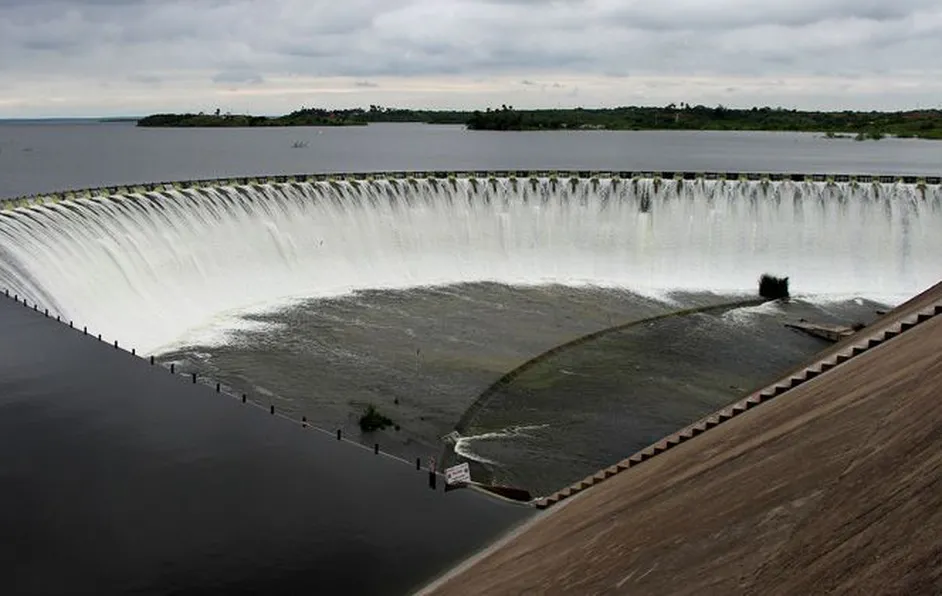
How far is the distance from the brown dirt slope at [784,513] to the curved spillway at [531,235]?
26.6 meters

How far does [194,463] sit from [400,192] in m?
33.1

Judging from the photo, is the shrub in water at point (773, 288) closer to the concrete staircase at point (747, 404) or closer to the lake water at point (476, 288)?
the lake water at point (476, 288)

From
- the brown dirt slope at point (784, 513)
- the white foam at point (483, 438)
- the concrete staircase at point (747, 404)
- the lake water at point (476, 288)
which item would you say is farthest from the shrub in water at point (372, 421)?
the brown dirt slope at point (784, 513)

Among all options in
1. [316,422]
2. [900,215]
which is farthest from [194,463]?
[900,215]

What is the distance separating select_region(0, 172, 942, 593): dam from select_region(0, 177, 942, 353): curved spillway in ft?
0.37

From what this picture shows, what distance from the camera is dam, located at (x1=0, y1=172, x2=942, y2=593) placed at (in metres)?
15.5

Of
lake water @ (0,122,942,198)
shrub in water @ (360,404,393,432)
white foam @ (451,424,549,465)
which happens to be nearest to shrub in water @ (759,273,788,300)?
white foam @ (451,424,549,465)

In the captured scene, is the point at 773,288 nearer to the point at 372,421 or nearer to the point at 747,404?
the point at 747,404

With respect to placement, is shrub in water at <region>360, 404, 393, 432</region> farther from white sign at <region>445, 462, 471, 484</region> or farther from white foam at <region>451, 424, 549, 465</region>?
white sign at <region>445, 462, 471, 484</region>

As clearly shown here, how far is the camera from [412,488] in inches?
679

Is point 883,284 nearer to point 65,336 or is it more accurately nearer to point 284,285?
point 284,285

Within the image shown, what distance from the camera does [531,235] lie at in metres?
50.2

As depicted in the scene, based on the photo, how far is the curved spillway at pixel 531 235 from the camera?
40.5 metres

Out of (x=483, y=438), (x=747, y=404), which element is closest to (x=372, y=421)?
(x=483, y=438)
